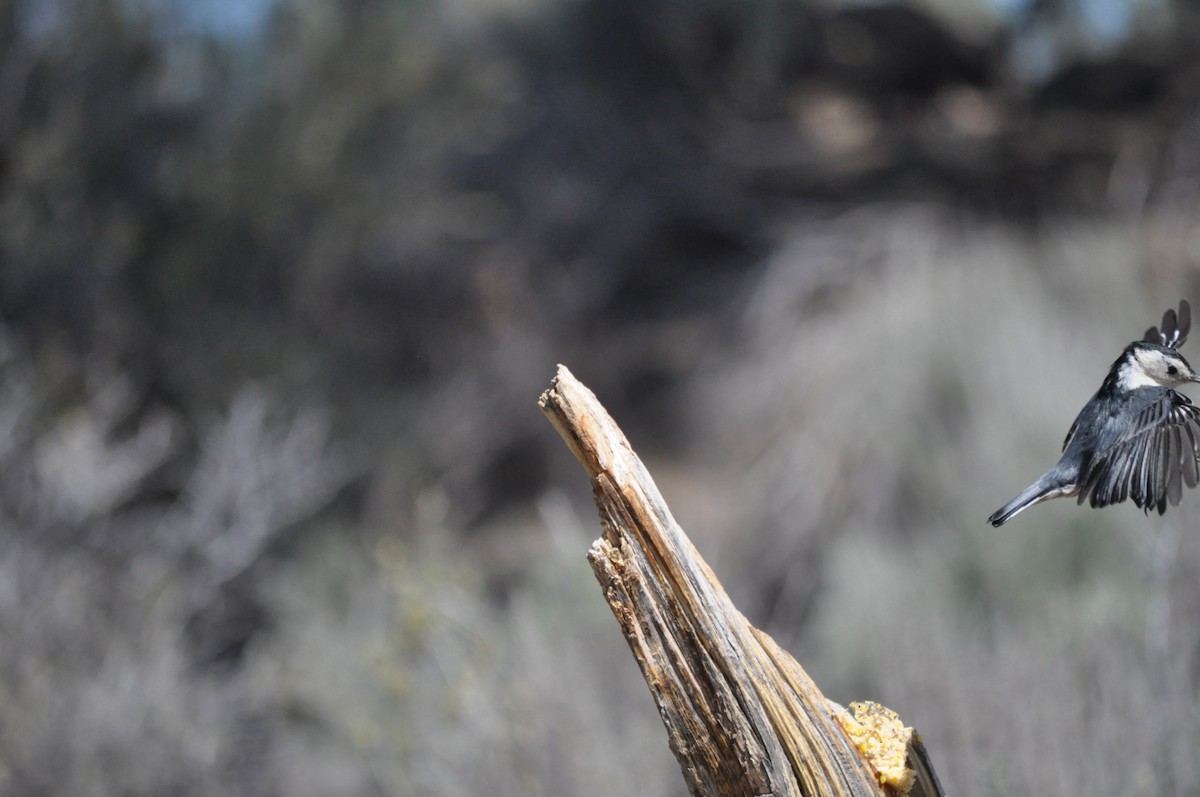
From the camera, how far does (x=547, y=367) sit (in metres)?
6.13

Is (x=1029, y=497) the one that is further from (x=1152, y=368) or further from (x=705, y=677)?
(x=705, y=677)

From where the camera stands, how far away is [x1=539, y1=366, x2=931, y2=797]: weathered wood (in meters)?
0.76

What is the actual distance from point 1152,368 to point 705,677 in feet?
1.32

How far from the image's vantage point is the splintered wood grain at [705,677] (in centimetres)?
76

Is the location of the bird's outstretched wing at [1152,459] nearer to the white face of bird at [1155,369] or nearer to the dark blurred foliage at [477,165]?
the white face of bird at [1155,369]

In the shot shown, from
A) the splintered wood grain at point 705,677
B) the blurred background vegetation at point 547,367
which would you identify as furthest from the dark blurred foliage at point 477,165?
the splintered wood grain at point 705,677

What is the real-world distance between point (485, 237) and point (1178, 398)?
628 centimetres

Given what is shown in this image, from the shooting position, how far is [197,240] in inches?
180

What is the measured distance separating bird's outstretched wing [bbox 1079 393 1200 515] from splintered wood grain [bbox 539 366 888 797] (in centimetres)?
32

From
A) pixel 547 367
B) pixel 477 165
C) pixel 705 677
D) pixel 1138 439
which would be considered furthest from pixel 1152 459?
pixel 477 165

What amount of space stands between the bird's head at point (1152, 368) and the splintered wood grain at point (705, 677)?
1.11ft

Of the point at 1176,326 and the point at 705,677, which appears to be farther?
the point at 705,677

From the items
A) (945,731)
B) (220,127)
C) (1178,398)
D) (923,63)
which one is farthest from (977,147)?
(1178,398)

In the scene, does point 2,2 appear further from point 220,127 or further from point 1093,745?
point 1093,745
